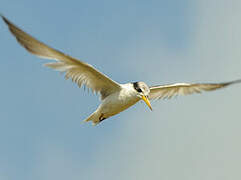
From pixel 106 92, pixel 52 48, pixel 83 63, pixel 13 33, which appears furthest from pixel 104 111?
pixel 13 33

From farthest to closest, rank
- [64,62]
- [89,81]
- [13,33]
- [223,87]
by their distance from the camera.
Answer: [223,87], [89,81], [64,62], [13,33]

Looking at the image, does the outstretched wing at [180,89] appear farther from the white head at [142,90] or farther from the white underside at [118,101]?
the white underside at [118,101]

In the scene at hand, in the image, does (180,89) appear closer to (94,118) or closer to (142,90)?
(142,90)

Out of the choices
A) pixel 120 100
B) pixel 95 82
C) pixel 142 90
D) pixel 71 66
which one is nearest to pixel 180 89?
pixel 142 90

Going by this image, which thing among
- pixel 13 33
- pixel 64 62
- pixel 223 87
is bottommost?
pixel 223 87

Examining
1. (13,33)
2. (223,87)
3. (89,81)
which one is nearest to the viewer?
(13,33)

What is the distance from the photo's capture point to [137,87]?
47.2ft

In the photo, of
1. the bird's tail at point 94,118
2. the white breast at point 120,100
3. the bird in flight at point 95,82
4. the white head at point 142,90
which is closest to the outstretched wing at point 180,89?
the bird in flight at point 95,82

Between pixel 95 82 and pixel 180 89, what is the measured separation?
358 centimetres

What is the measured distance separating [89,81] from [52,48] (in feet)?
6.35

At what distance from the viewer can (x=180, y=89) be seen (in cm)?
1673

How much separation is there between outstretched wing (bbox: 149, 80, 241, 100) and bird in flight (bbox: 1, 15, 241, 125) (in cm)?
28

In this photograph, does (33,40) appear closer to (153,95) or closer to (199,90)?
(153,95)

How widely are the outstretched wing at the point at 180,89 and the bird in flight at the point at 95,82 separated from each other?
0.92 feet
